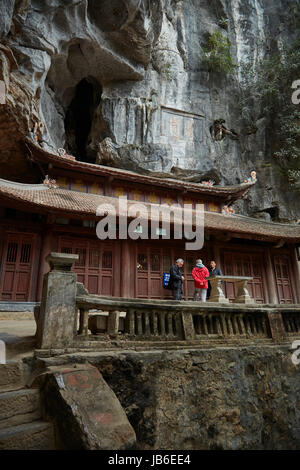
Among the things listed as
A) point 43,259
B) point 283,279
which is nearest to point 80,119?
point 43,259

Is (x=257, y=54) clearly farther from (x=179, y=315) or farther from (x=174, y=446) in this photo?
(x=174, y=446)

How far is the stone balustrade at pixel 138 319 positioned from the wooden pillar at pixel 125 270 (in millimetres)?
6110

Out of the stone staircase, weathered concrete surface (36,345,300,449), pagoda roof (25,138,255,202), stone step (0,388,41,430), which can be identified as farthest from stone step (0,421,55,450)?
pagoda roof (25,138,255,202)

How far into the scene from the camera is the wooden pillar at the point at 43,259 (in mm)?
10055

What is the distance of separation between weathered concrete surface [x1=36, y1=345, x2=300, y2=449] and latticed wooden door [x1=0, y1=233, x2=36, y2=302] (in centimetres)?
740

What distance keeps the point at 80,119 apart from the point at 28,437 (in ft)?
80.6

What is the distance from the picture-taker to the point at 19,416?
2916mm

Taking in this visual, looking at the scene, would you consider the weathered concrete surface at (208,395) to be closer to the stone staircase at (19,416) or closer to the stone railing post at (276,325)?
the stone railing post at (276,325)

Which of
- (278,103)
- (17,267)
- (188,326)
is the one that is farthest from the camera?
(278,103)

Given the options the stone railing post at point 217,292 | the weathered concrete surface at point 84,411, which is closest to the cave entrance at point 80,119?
the stone railing post at point 217,292

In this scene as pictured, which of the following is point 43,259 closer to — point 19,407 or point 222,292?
point 222,292

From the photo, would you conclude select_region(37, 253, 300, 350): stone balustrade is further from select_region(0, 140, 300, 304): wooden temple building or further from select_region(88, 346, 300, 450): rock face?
select_region(0, 140, 300, 304): wooden temple building
